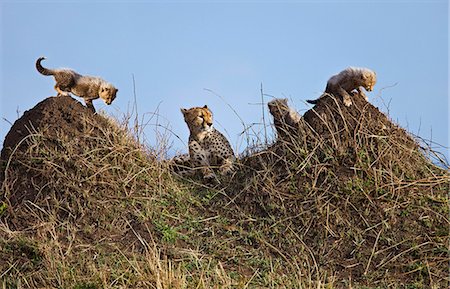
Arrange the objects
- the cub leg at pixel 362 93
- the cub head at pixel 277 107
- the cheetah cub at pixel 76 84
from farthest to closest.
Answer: the cub head at pixel 277 107 → the cheetah cub at pixel 76 84 → the cub leg at pixel 362 93

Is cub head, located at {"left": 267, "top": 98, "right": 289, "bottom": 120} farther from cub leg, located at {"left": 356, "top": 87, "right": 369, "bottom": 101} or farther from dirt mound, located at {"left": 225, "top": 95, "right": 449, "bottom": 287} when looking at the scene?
cub leg, located at {"left": 356, "top": 87, "right": 369, "bottom": 101}

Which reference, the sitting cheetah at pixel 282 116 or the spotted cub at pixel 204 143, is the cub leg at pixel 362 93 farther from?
the spotted cub at pixel 204 143

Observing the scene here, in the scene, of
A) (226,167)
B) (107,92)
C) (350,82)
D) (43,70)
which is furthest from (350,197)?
(43,70)

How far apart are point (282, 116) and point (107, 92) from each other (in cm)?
203

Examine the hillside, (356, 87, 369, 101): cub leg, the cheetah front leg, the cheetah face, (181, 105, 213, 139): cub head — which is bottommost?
the hillside

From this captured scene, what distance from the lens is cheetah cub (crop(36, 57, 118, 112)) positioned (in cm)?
831

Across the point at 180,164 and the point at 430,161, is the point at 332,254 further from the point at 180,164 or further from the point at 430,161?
the point at 180,164

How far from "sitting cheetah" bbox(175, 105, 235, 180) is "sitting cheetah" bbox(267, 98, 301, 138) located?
0.66 m

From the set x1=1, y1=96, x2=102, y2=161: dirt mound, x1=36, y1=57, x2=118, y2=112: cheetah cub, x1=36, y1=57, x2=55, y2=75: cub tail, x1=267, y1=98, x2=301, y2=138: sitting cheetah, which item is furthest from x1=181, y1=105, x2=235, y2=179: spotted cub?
x1=36, y1=57, x2=55, y2=75: cub tail

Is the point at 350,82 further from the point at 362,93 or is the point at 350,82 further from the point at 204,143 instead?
the point at 204,143

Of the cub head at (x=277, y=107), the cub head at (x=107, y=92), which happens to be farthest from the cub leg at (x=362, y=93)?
the cub head at (x=107, y=92)

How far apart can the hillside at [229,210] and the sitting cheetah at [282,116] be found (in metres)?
0.09

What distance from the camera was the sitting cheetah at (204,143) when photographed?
849 cm

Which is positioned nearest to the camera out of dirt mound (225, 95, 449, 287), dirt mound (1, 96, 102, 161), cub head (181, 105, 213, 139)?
dirt mound (225, 95, 449, 287)
